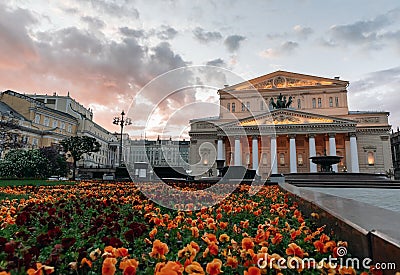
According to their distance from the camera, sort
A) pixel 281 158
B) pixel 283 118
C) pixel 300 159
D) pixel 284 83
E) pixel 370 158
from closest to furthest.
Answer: pixel 283 118, pixel 370 158, pixel 300 159, pixel 281 158, pixel 284 83

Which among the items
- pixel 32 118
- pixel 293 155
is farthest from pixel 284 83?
pixel 32 118

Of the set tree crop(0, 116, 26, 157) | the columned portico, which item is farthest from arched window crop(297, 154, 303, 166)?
tree crop(0, 116, 26, 157)

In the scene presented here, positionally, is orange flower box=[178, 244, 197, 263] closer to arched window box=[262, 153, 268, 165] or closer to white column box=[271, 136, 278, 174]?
white column box=[271, 136, 278, 174]

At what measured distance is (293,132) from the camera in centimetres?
4191

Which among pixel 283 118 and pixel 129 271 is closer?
pixel 129 271

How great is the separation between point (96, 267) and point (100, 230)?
3.96 feet

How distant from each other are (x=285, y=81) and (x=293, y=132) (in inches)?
556

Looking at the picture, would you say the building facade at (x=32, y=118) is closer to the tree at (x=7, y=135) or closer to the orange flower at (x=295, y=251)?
the tree at (x=7, y=135)

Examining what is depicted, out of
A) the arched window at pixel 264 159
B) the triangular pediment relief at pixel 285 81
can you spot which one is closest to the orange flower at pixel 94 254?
the arched window at pixel 264 159

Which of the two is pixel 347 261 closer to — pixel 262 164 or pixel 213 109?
pixel 213 109

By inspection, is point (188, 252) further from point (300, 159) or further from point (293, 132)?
point (300, 159)

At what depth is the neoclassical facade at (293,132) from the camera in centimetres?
4162

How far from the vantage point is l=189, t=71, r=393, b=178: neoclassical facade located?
41.6 meters

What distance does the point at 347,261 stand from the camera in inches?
88.3
